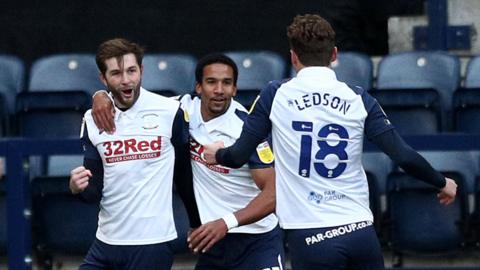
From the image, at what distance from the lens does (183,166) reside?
6.04m

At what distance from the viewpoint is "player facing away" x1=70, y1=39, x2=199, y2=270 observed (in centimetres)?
584

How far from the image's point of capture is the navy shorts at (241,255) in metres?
6.00

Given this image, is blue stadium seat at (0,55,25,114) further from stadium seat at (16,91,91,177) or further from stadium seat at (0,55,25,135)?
stadium seat at (16,91,91,177)

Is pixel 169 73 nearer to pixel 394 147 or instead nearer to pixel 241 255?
pixel 241 255

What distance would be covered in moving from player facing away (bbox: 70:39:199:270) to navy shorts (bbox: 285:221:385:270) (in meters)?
0.76

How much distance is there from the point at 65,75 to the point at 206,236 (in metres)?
3.82

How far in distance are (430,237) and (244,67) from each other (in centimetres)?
205

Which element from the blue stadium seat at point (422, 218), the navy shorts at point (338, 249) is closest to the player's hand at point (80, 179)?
the navy shorts at point (338, 249)

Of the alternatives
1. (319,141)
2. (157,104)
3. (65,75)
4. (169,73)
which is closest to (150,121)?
(157,104)

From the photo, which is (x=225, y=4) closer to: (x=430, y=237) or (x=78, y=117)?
(x=78, y=117)

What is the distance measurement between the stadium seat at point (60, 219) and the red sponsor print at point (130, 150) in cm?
199

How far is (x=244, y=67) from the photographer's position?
920cm

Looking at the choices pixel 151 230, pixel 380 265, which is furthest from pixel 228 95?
pixel 380 265

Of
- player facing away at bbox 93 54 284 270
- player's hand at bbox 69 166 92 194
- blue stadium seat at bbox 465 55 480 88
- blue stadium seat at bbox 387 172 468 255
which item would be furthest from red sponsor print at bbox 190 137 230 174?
blue stadium seat at bbox 465 55 480 88
